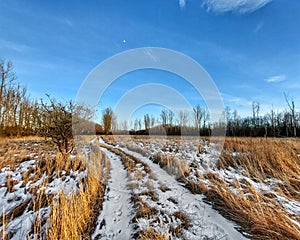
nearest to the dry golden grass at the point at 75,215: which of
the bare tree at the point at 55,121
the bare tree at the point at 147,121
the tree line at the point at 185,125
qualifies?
the bare tree at the point at 55,121

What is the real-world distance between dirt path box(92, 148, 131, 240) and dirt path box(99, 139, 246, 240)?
0.87 m

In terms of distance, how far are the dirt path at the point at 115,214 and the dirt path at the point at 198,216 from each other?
0.87 meters

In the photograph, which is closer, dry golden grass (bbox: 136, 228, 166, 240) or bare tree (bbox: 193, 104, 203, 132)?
dry golden grass (bbox: 136, 228, 166, 240)

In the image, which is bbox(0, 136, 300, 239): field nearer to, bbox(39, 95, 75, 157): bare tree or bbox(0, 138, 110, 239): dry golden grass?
bbox(0, 138, 110, 239): dry golden grass

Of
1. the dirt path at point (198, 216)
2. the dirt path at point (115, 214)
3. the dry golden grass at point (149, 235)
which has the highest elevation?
the dry golden grass at point (149, 235)

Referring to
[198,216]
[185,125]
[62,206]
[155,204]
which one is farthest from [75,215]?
[185,125]

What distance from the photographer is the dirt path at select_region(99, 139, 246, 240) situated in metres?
2.82

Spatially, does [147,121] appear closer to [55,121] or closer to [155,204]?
[55,121]

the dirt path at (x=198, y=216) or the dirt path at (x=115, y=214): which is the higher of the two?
the dirt path at (x=198, y=216)

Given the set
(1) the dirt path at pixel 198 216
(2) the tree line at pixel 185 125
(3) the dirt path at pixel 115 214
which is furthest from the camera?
(2) the tree line at pixel 185 125

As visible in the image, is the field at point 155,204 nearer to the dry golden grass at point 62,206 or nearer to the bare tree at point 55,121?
the dry golden grass at point 62,206

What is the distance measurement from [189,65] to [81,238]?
8.90 metres


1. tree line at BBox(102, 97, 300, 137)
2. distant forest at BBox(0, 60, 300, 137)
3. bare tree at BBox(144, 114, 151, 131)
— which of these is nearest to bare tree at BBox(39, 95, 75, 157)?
distant forest at BBox(0, 60, 300, 137)

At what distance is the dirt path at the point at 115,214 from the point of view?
119 inches
